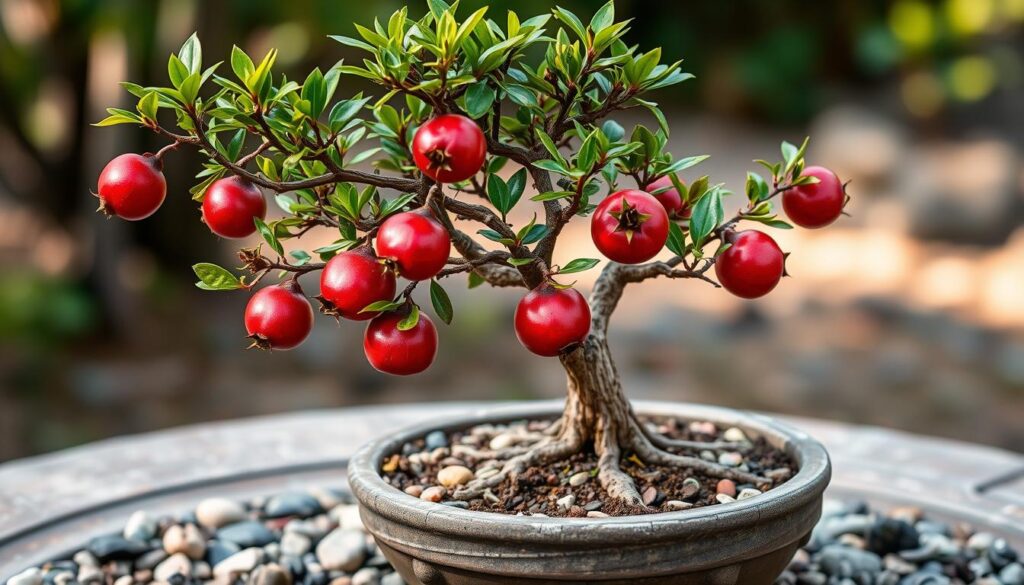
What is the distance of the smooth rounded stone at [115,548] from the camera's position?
1.47m

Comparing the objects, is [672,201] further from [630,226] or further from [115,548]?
[115,548]

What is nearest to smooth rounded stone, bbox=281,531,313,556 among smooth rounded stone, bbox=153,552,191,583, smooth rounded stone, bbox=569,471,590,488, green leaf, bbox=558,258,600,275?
smooth rounded stone, bbox=153,552,191,583

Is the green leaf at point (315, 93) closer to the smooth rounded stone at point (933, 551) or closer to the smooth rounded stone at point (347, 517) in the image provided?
the smooth rounded stone at point (347, 517)

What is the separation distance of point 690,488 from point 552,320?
294 mm

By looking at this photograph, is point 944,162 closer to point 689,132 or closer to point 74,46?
point 689,132

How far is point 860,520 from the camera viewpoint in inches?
62.8

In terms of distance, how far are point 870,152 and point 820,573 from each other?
506cm

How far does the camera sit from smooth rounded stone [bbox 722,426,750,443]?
4.73 feet

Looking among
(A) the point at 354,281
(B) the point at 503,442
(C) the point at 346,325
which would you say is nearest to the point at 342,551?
(B) the point at 503,442

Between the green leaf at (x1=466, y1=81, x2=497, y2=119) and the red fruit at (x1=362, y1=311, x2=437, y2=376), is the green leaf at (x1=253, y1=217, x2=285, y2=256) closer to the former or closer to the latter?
the red fruit at (x1=362, y1=311, x2=437, y2=376)

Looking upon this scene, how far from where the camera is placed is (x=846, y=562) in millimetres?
1490

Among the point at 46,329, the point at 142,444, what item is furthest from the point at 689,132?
the point at 142,444

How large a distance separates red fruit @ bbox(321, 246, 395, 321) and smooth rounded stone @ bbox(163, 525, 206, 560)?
610 millimetres

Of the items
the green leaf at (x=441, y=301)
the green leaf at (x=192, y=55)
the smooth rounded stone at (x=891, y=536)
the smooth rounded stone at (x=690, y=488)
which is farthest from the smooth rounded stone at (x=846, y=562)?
the green leaf at (x=192, y=55)
